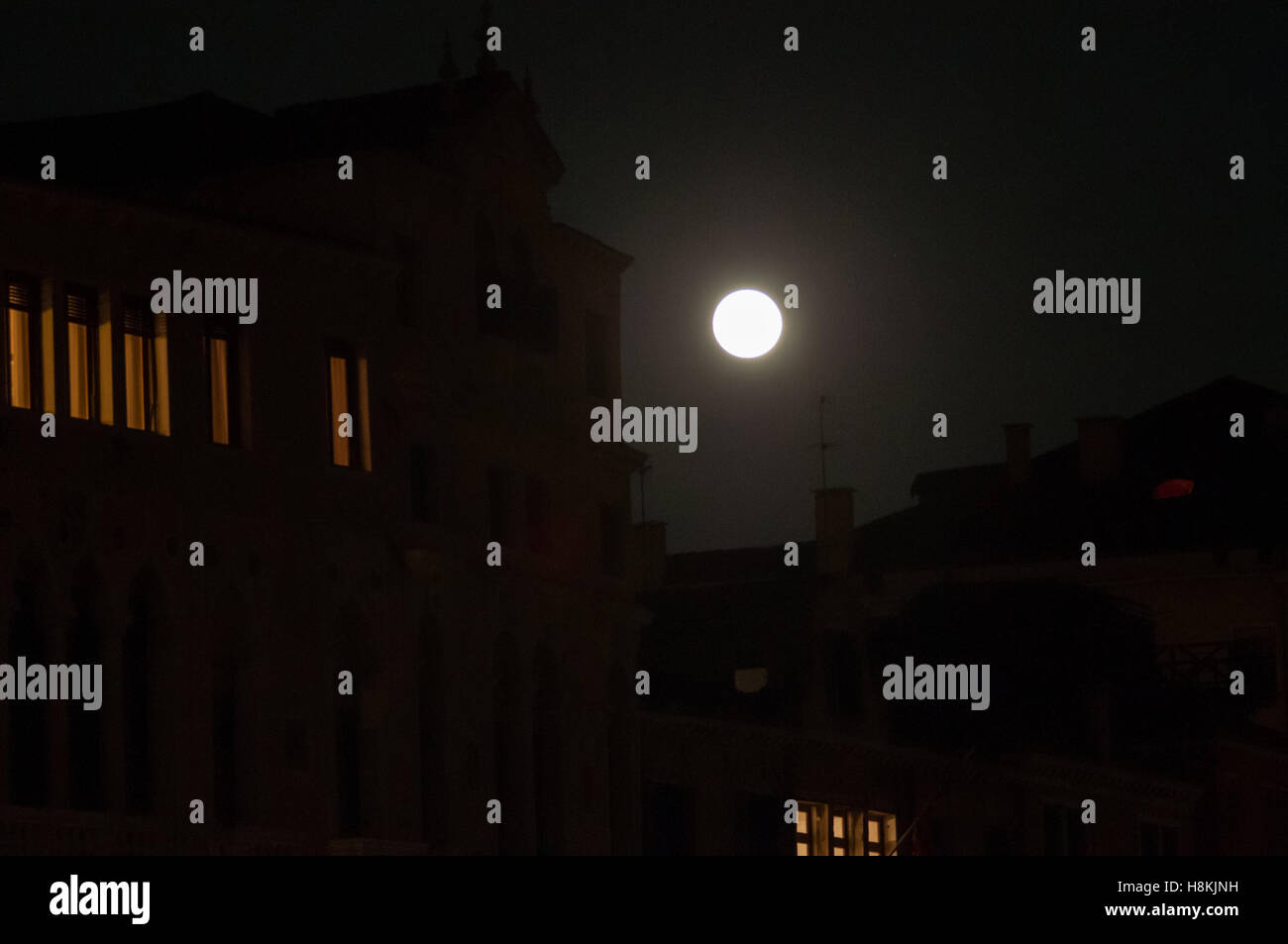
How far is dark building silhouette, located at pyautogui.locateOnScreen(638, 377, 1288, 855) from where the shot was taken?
51.8 metres

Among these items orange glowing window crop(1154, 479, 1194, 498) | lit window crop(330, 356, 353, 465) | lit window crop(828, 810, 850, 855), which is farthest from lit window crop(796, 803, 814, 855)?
orange glowing window crop(1154, 479, 1194, 498)

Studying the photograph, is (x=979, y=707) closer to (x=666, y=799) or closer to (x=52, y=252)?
(x=666, y=799)

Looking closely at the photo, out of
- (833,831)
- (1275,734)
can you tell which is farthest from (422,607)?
(1275,734)

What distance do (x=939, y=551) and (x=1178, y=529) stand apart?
536 cm

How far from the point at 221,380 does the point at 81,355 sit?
2824mm

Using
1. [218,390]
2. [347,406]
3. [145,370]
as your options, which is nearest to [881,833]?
[347,406]

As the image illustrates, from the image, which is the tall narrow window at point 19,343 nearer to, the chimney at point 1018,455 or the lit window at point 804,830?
the lit window at point 804,830

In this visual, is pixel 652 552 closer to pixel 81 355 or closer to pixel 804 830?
pixel 804 830

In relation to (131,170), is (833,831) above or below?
below

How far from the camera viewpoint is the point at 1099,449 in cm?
8100

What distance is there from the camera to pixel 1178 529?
76938mm

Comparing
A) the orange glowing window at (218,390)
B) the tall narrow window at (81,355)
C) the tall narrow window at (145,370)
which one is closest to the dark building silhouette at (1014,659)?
the orange glowing window at (218,390)

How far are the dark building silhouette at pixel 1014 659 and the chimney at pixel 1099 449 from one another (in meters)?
0.07

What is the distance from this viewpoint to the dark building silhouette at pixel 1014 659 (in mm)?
51812
